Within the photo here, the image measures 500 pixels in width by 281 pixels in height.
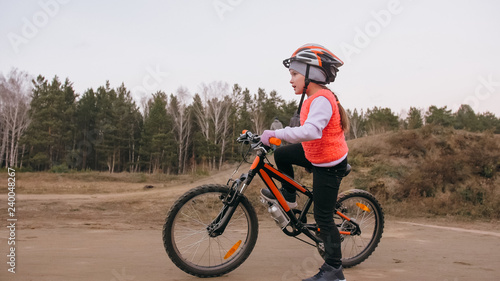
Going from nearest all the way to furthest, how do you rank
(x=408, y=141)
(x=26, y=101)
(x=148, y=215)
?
(x=148, y=215) < (x=408, y=141) < (x=26, y=101)

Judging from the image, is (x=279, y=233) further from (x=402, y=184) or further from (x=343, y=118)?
(x=402, y=184)

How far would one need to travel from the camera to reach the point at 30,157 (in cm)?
4225

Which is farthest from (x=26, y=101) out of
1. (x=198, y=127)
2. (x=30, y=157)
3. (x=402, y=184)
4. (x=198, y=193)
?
(x=198, y=193)

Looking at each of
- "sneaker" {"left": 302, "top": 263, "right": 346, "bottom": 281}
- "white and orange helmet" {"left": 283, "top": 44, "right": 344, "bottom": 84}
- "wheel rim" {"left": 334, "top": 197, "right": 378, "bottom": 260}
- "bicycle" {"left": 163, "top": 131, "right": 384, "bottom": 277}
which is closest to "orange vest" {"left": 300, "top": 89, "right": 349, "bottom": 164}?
"white and orange helmet" {"left": 283, "top": 44, "right": 344, "bottom": 84}

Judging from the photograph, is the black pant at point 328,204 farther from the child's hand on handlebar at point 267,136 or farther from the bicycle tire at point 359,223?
the bicycle tire at point 359,223

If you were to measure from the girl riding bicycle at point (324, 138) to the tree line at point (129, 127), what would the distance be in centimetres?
3602

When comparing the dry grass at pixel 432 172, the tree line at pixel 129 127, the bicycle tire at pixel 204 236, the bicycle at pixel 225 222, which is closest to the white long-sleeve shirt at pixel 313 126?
the bicycle at pixel 225 222

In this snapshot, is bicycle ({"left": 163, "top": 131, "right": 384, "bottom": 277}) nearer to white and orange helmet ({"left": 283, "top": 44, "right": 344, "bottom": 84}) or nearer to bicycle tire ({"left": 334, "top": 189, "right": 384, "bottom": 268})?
bicycle tire ({"left": 334, "top": 189, "right": 384, "bottom": 268})

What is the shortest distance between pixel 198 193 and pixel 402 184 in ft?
28.7

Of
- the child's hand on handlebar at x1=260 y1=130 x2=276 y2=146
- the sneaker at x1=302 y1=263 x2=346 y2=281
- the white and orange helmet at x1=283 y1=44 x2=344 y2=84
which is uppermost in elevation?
the white and orange helmet at x1=283 y1=44 x2=344 y2=84

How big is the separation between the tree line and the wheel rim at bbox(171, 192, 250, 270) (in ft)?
118

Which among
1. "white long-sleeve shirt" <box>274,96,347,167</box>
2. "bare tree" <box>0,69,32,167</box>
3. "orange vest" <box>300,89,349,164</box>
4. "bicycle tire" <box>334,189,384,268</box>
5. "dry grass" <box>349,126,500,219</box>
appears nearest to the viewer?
"white long-sleeve shirt" <box>274,96,347,167</box>

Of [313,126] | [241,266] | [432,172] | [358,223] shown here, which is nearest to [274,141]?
[313,126]

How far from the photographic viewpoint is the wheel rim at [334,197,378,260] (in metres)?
3.90
